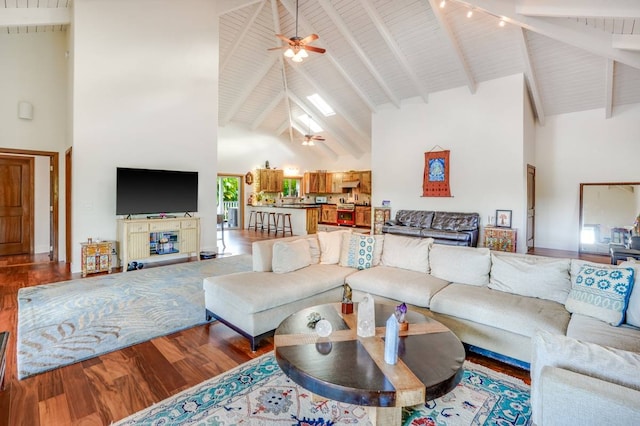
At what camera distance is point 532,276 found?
108 inches

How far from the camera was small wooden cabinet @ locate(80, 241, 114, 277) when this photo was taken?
5105 millimetres

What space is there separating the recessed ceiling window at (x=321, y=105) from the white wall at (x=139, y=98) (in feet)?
12.5

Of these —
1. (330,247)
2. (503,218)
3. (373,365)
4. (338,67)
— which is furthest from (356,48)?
(373,365)

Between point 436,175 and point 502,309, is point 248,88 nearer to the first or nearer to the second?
point 436,175

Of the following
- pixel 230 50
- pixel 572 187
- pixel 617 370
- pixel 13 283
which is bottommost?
pixel 13 283

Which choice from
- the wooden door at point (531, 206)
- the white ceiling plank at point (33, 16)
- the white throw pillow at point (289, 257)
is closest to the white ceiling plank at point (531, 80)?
the wooden door at point (531, 206)

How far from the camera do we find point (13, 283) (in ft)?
15.2

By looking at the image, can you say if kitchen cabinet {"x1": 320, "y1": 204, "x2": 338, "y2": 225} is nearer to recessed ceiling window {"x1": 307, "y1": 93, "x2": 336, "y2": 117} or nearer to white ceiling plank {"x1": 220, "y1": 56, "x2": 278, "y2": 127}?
recessed ceiling window {"x1": 307, "y1": 93, "x2": 336, "y2": 117}

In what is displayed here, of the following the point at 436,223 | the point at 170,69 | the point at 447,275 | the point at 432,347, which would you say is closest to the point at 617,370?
the point at 432,347

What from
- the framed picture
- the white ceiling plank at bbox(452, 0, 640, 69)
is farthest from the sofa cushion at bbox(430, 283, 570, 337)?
the framed picture

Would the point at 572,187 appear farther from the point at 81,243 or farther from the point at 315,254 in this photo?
the point at 81,243

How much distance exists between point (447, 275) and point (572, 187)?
19.3 feet

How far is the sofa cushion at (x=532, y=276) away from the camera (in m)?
2.62

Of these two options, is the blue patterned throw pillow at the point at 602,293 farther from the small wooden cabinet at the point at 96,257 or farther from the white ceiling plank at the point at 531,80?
the small wooden cabinet at the point at 96,257
